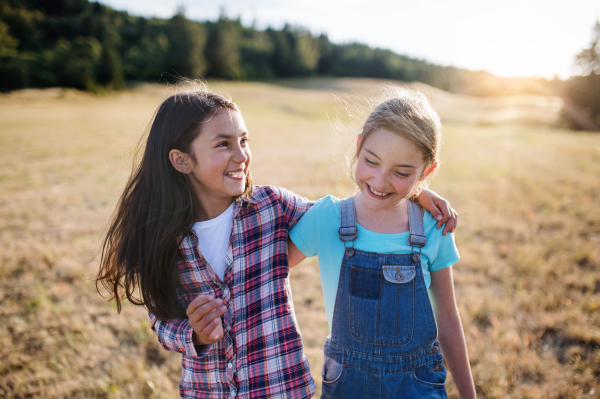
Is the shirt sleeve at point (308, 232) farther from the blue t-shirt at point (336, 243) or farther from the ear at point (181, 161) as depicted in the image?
the ear at point (181, 161)

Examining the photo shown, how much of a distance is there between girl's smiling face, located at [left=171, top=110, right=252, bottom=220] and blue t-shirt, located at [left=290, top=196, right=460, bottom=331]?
40 cm

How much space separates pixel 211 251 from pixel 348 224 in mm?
719

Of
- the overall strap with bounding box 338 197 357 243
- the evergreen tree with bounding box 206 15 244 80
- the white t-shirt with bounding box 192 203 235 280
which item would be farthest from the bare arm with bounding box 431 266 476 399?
the evergreen tree with bounding box 206 15 244 80

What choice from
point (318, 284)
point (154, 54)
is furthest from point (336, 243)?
point (154, 54)

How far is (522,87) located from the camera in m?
64.3

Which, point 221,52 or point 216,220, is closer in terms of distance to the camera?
point 216,220

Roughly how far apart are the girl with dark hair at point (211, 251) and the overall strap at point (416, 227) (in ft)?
0.25

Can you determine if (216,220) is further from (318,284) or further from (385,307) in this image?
(318,284)

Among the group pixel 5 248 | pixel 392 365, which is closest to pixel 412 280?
pixel 392 365

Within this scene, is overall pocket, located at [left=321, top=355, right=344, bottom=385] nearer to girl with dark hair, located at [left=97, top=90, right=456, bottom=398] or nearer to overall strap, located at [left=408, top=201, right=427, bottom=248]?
girl with dark hair, located at [left=97, top=90, right=456, bottom=398]

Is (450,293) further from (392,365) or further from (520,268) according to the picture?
(520,268)

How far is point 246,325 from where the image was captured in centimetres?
163

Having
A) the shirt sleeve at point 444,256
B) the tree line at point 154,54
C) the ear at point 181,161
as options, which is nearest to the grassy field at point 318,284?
the ear at point 181,161

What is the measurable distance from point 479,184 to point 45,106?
3095cm
